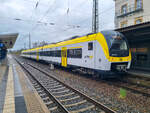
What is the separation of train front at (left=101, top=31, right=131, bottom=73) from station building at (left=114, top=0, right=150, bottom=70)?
197 cm

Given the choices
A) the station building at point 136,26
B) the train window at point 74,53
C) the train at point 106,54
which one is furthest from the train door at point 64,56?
the station building at point 136,26

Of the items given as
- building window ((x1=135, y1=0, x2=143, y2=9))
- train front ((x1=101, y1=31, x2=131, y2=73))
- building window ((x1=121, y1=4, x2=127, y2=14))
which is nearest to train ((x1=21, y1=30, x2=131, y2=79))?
train front ((x1=101, y1=31, x2=131, y2=73))

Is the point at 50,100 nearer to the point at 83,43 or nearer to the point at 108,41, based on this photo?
the point at 108,41

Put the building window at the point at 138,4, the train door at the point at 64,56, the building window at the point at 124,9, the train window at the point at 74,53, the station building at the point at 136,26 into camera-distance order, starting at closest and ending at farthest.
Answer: the station building at the point at 136,26
the train window at the point at 74,53
the train door at the point at 64,56
the building window at the point at 138,4
the building window at the point at 124,9

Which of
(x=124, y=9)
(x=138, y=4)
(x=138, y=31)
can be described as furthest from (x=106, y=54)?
(x=124, y=9)

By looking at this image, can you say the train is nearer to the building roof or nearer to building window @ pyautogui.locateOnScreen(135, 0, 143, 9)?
the building roof

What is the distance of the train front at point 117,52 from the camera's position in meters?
7.53

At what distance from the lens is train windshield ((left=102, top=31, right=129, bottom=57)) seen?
24.9ft

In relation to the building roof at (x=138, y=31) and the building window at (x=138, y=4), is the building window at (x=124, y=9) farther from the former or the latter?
the building roof at (x=138, y=31)

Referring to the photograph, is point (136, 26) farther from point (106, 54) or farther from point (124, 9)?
point (124, 9)

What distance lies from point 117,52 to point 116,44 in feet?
1.71

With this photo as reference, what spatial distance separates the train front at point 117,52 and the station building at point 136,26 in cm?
197

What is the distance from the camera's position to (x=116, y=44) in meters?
7.81

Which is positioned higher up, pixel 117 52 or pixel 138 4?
pixel 138 4
